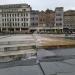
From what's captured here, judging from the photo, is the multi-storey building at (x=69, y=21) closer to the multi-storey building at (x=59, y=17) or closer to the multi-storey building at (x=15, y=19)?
the multi-storey building at (x=59, y=17)

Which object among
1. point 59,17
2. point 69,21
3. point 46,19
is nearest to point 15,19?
point 46,19

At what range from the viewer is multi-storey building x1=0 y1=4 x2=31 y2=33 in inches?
4271

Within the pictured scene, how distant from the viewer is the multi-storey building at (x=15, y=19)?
356 feet

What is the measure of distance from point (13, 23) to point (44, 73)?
341ft

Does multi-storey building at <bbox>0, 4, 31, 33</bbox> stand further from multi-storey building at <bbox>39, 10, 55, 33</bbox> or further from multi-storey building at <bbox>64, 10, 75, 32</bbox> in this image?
multi-storey building at <bbox>64, 10, 75, 32</bbox>

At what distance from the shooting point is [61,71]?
335 inches

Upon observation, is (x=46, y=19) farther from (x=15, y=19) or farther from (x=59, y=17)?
(x=15, y=19)

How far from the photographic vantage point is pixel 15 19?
111 meters

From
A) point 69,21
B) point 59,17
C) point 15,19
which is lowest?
point 69,21

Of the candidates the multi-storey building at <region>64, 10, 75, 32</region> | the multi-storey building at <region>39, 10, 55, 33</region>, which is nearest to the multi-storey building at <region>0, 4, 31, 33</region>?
the multi-storey building at <region>39, 10, 55, 33</region>

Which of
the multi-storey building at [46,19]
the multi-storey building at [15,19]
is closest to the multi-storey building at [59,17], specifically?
the multi-storey building at [46,19]

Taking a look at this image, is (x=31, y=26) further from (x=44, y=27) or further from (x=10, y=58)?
(x=10, y=58)

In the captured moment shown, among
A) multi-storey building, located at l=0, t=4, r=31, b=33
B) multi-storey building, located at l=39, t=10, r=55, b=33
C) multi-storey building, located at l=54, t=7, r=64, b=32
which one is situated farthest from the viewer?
multi-storey building, located at l=39, t=10, r=55, b=33

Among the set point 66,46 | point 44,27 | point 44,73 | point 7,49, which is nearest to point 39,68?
point 44,73
